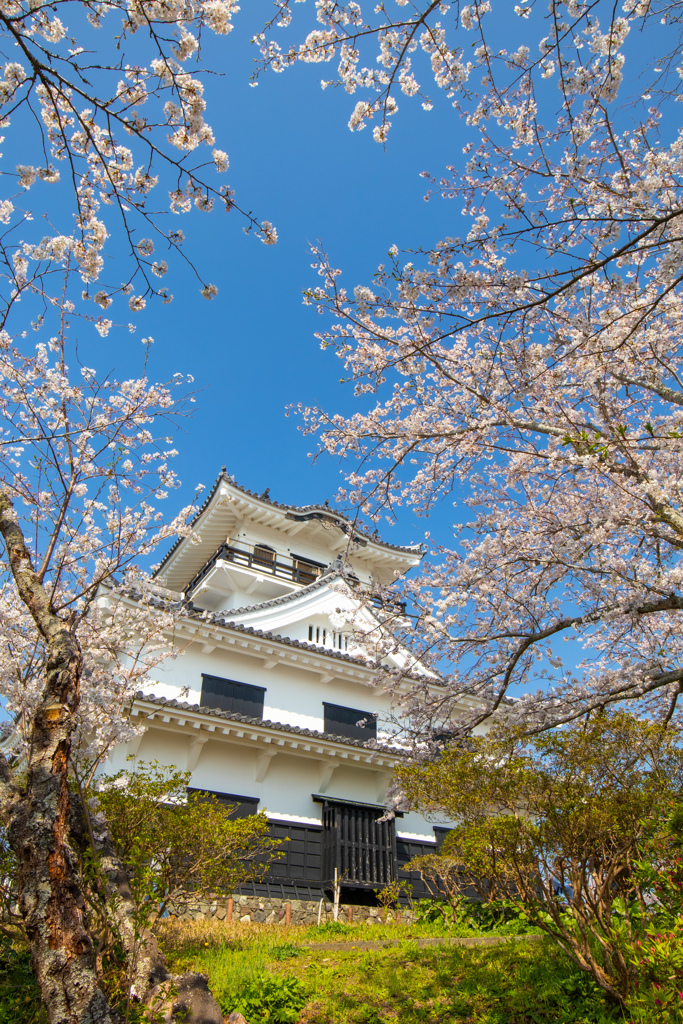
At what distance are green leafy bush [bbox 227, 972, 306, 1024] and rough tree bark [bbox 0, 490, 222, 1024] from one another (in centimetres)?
138

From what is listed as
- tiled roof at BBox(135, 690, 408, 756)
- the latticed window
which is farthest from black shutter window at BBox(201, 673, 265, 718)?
the latticed window

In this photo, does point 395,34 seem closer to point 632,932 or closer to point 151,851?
point 632,932

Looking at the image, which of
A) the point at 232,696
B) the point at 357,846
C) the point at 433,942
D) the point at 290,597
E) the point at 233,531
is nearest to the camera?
the point at 433,942

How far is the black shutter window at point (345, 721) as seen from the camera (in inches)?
575

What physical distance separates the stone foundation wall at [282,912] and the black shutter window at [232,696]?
3.54 meters

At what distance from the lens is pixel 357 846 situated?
41.2 feet

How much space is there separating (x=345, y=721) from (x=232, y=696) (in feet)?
9.87

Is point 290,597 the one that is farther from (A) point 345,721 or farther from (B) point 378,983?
(B) point 378,983

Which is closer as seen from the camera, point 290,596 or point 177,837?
point 177,837

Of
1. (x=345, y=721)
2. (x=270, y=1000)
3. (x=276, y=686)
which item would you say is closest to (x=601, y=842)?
(x=270, y=1000)

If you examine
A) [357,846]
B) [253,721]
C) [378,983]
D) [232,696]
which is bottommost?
[378,983]

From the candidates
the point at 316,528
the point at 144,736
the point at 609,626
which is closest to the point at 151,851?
the point at 144,736

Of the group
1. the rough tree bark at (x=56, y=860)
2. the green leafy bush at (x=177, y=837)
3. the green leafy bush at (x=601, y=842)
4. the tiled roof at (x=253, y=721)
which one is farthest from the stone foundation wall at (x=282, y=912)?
the rough tree bark at (x=56, y=860)

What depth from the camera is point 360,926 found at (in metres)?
10.1
